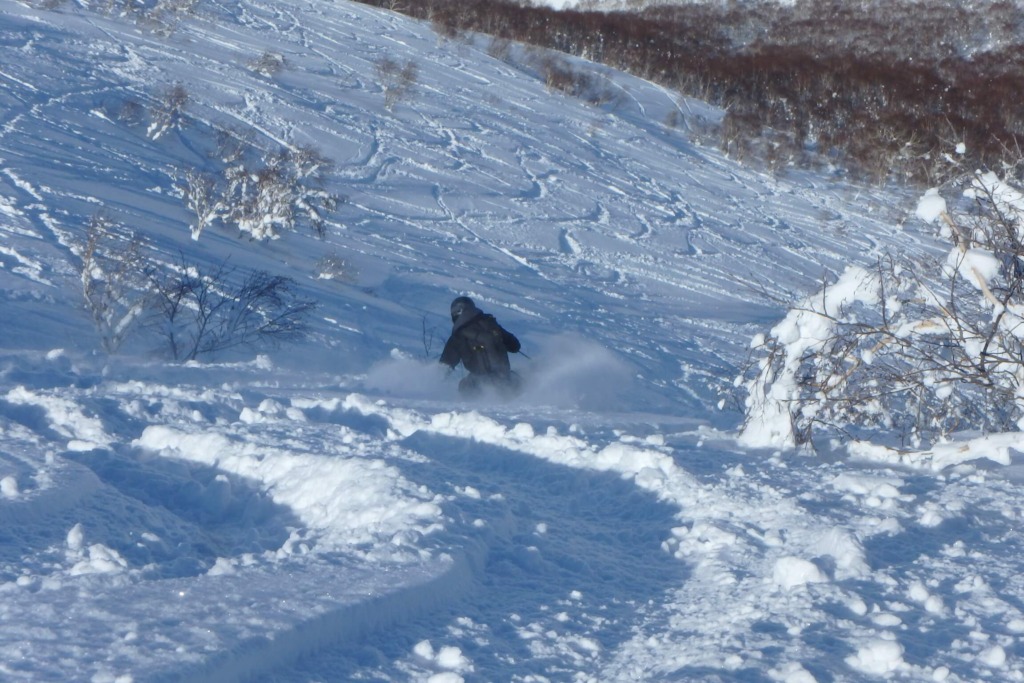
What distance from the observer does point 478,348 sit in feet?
25.7

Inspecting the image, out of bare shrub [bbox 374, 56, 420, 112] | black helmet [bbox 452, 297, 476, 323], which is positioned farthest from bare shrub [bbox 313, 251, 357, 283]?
bare shrub [bbox 374, 56, 420, 112]

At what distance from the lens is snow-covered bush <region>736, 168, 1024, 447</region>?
4.99 metres

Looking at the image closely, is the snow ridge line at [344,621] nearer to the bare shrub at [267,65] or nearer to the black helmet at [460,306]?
the black helmet at [460,306]

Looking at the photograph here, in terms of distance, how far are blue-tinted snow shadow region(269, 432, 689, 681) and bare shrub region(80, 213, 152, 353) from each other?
4390 millimetres

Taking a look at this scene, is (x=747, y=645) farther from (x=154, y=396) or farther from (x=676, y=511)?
(x=154, y=396)

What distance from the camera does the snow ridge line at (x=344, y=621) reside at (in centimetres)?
233

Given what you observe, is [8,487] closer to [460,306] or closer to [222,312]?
[460,306]

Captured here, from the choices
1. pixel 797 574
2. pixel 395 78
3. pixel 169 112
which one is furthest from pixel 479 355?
pixel 395 78

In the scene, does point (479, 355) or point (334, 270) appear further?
point (334, 270)

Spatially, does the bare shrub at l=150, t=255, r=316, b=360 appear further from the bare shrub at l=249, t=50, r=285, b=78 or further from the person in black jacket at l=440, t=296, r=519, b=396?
the bare shrub at l=249, t=50, r=285, b=78

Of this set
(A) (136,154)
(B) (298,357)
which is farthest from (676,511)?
(A) (136,154)

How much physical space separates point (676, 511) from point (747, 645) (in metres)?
1.25

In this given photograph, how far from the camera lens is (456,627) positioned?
110 inches

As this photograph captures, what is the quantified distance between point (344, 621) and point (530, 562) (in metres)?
0.80
